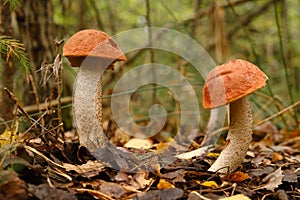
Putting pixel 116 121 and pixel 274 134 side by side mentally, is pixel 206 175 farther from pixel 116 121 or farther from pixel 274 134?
pixel 116 121

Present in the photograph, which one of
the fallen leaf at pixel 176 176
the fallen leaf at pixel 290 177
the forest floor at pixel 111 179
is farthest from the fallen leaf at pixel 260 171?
the fallen leaf at pixel 176 176

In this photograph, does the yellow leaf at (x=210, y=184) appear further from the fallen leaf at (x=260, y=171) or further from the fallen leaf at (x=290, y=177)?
the fallen leaf at (x=290, y=177)

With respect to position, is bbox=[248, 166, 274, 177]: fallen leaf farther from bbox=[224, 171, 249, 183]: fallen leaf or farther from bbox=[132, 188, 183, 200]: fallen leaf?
bbox=[132, 188, 183, 200]: fallen leaf

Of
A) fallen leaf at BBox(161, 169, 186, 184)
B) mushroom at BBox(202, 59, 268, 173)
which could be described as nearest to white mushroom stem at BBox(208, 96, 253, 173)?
mushroom at BBox(202, 59, 268, 173)

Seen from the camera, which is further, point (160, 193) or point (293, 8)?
point (293, 8)

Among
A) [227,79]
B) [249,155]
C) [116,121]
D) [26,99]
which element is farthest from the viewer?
[116,121]

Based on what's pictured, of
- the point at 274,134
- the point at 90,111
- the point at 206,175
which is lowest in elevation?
the point at 274,134

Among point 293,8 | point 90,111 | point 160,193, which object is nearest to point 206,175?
point 160,193
